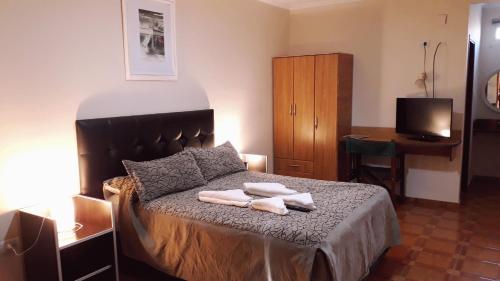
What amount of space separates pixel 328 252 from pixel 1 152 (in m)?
2.16

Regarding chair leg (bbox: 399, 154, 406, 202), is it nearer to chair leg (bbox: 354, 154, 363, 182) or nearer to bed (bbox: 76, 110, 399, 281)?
chair leg (bbox: 354, 154, 363, 182)

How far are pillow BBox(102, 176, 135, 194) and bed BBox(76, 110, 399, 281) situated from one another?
0.05 meters

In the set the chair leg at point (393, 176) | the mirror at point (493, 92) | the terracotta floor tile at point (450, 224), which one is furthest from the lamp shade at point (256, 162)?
the mirror at point (493, 92)

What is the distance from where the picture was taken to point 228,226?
249 cm

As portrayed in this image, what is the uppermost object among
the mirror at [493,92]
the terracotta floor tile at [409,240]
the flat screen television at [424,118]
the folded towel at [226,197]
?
the mirror at [493,92]

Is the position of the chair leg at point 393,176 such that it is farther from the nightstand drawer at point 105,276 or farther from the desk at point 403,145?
the nightstand drawer at point 105,276

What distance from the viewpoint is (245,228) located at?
243 centimetres

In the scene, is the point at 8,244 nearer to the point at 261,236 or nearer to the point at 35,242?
the point at 35,242

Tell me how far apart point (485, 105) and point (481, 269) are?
355 centimetres

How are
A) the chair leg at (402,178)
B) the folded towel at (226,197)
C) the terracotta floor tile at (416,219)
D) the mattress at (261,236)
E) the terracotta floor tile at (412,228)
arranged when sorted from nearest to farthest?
the mattress at (261,236) → the folded towel at (226,197) → the terracotta floor tile at (412,228) → the terracotta floor tile at (416,219) → the chair leg at (402,178)

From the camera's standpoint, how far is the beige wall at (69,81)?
8.48ft

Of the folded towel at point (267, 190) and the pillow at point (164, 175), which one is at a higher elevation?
the pillow at point (164, 175)

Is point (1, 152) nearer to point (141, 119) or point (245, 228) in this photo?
point (141, 119)

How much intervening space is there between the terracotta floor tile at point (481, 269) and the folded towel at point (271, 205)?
1.61 meters
